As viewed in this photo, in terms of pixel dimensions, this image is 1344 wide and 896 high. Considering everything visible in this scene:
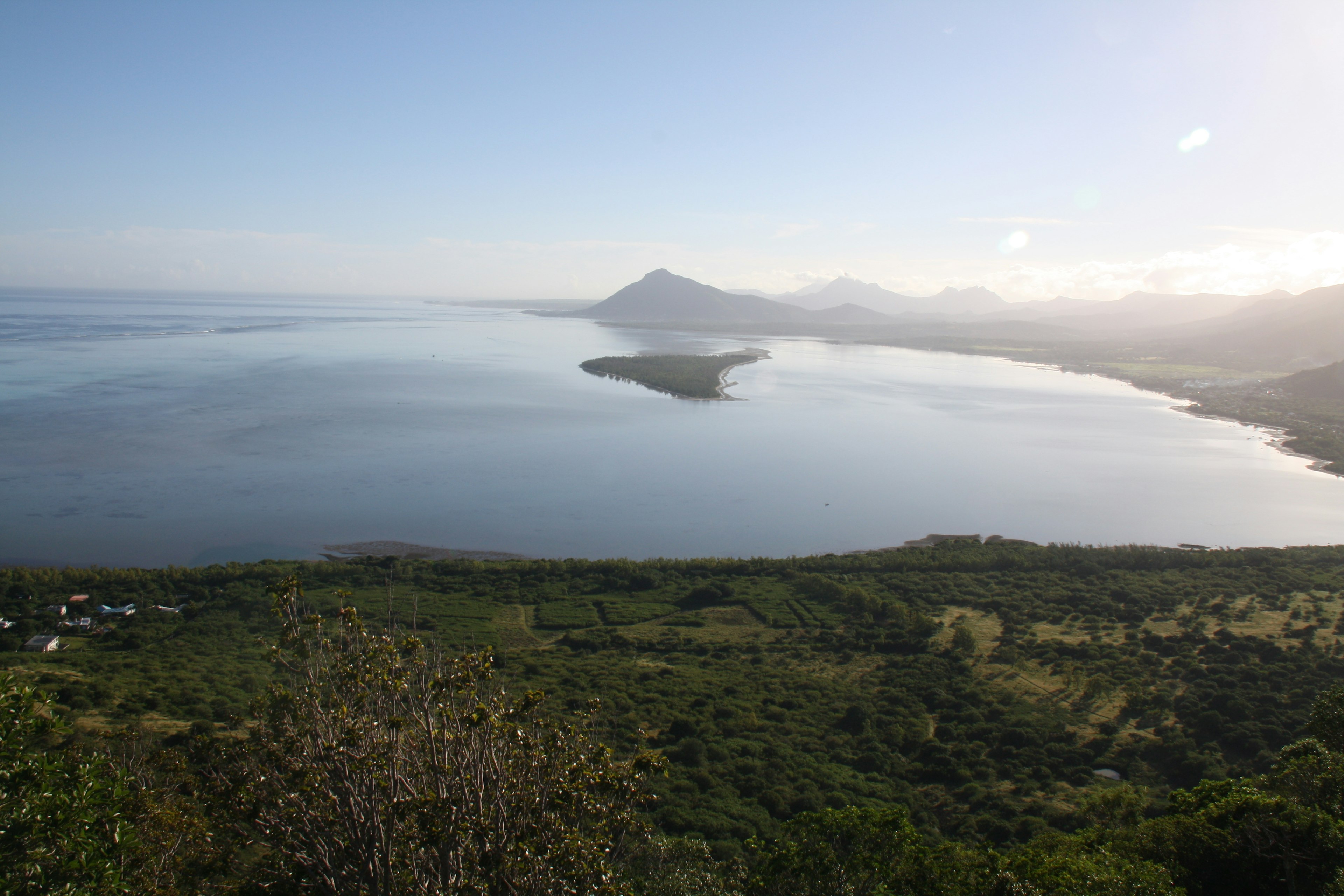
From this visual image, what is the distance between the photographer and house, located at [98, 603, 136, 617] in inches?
604

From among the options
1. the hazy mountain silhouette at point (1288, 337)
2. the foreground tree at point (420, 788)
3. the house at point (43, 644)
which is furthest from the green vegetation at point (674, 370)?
the hazy mountain silhouette at point (1288, 337)

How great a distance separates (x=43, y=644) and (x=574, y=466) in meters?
17.4

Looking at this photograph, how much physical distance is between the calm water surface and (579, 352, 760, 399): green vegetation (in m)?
2.37

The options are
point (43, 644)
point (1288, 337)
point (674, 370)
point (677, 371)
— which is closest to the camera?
point (43, 644)

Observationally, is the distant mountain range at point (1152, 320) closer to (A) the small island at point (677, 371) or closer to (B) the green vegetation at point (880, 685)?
(A) the small island at point (677, 371)

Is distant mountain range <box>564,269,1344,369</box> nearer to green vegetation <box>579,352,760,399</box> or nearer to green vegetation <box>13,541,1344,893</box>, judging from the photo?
green vegetation <box>579,352,760,399</box>

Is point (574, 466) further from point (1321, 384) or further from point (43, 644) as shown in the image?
point (1321, 384)

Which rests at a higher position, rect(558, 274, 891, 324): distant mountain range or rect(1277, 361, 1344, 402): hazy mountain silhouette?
rect(558, 274, 891, 324): distant mountain range

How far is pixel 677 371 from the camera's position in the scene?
187 feet

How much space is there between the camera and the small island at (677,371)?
4922 centimetres

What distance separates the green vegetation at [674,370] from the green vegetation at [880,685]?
29.5m

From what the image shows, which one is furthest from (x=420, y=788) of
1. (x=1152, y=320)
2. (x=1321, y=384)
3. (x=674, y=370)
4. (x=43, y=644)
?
(x=1152, y=320)

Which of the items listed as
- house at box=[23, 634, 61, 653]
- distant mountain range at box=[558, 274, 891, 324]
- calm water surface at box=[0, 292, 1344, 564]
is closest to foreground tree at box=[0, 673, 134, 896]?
house at box=[23, 634, 61, 653]

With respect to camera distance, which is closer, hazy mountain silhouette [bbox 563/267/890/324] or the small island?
the small island
